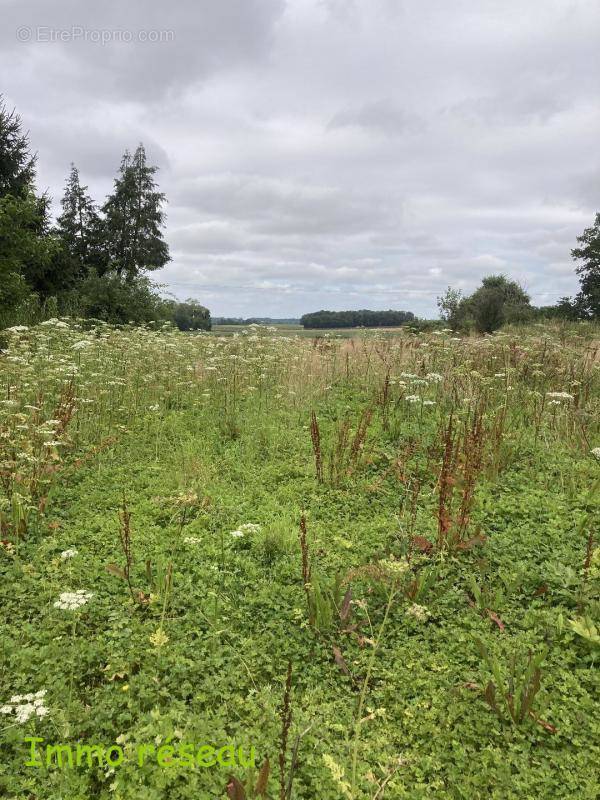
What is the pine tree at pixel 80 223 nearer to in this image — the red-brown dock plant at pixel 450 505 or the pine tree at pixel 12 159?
the pine tree at pixel 12 159

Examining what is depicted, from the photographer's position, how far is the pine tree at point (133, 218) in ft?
101

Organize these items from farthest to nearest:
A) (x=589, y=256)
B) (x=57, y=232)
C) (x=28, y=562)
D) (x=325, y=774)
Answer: (x=589, y=256) < (x=57, y=232) < (x=28, y=562) < (x=325, y=774)

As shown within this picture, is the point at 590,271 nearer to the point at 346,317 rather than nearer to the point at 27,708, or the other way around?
the point at 346,317

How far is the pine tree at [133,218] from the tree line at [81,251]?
0.19 ft

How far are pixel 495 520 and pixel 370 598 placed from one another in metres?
1.70

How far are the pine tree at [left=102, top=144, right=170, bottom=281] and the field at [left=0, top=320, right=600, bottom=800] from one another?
2583cm

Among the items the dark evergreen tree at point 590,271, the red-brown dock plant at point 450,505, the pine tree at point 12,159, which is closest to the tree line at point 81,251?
the pine tree at point 12,159

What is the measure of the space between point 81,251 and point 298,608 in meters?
30.7

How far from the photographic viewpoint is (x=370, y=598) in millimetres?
3871

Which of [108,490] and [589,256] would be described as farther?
[589,256]

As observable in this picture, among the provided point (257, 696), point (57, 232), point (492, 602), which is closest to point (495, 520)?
point (492, 602)

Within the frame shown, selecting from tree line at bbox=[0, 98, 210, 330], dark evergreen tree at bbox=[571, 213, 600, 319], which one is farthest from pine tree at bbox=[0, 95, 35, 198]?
dark evergreen tree at bbox=[571, 213, 600, 319]

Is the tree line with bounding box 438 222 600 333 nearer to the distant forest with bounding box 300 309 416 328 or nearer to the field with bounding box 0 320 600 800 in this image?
the distant forest with bounding box 300 309 416 328

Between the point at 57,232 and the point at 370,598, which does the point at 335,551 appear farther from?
the point at 57,232
